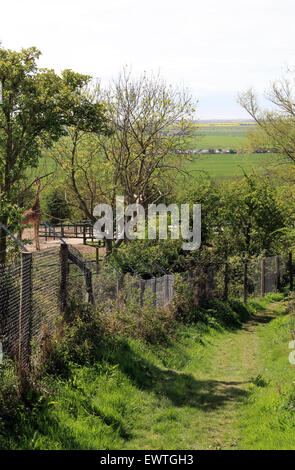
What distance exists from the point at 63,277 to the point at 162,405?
110 inches

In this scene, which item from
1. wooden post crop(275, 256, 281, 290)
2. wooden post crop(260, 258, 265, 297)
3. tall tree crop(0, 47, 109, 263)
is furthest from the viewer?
wooden post crop(275, 256, 281, 290)

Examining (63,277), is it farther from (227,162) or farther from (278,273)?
(227,162)

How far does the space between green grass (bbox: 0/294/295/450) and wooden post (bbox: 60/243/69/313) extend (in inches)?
48.1

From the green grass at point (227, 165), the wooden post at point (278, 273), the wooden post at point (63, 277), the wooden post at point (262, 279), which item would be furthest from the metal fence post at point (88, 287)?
the green grass at point (227, 165)

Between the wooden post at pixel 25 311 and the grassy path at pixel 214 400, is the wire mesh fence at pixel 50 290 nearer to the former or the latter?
the wooden post at pixel 25 311

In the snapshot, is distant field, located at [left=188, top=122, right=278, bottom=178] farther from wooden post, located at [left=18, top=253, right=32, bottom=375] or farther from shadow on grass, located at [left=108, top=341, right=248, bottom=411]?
wooden post, located at [left=18, top=253, right=32, bottom=375]

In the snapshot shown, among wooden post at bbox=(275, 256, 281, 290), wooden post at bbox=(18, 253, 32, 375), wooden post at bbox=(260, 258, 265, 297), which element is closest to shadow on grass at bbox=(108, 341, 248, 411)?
wooden post at bbox=(18, 253, 32, 375)

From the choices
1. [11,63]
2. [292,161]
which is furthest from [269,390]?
[292,161]

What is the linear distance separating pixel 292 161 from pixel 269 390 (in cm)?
3005

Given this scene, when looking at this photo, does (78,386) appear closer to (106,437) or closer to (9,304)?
(106,437)

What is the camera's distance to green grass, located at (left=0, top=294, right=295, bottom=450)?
21.1ft

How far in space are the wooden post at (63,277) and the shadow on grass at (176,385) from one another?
1.38 meters

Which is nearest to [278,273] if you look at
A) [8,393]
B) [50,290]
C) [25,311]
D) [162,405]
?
[162,405]

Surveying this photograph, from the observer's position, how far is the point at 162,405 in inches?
323
